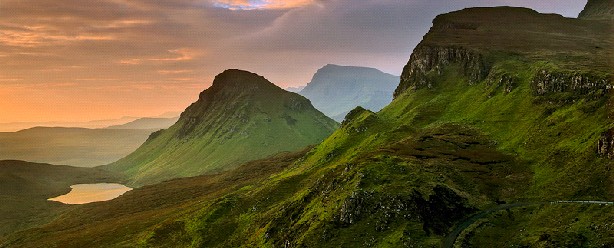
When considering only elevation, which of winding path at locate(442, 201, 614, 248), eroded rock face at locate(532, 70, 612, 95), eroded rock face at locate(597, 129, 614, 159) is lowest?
winding path at locate(442, 201, 614, 248)

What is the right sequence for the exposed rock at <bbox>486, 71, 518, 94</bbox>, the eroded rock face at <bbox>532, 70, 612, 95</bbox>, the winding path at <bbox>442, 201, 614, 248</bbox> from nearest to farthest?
the winding path at <bbox>442, 201, 614, 248</bbox>, the eroded rock face at <bbox>532, 70, 612, 95</bbox>, the exposed rock at <bbox>486, 71, 518, 94</bbox>

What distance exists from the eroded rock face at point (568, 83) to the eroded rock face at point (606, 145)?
89.7ft

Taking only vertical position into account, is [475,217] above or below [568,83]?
below

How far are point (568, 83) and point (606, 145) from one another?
45.9 m

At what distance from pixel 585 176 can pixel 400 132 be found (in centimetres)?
7297

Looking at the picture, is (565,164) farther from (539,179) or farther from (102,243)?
(102,243)

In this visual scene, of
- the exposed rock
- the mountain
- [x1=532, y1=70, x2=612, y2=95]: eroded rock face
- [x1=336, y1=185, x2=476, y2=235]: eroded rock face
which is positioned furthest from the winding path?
the exposed rock

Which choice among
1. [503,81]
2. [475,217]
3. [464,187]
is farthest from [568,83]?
[475,217]

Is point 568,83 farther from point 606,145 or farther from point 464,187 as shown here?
point 464,187

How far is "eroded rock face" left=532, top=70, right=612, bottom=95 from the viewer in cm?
11325

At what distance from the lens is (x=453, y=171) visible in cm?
10569

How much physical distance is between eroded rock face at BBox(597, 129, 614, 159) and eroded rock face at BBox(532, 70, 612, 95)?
27.3 metres

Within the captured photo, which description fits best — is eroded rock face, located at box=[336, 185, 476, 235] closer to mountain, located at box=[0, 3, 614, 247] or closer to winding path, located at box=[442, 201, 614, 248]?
mountain, located at box=[0, 3, 614, 247]

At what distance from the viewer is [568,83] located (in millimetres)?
126312
